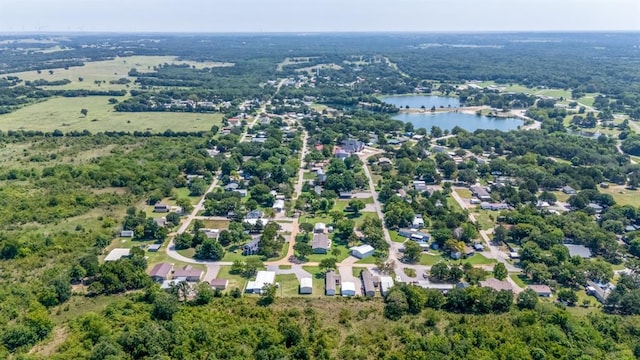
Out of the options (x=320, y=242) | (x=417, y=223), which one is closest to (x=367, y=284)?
(x=320, y=242)

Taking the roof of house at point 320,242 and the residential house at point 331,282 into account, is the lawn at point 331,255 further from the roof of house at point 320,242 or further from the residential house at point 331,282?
the residential house at point 331,282

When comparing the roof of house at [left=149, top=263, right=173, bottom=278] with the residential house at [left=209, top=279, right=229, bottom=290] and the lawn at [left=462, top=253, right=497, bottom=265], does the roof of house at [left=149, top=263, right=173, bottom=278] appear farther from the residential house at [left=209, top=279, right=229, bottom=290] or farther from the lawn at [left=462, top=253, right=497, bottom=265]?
the lawn at [left=462, top=253, right=497, bottom=265]

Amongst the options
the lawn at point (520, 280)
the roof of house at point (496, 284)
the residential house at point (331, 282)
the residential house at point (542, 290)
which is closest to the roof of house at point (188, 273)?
the residential house at point (331, 282)

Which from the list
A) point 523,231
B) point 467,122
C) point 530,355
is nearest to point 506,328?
point 530,355

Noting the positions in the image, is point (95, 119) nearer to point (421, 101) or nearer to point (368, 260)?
point (368, 260)

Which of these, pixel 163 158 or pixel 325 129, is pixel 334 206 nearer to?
pixel 163 158

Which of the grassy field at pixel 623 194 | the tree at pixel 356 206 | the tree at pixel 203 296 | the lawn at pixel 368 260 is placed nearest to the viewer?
the tree at pixel 203 296
